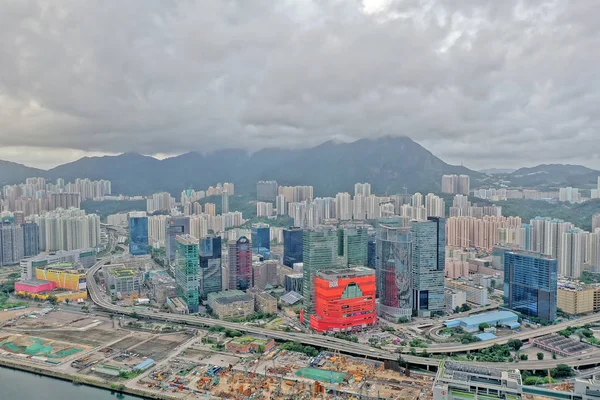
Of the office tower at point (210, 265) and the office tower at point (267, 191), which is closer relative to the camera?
the office tower at point (210, 265)

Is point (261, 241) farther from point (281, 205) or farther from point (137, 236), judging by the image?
point (281, 205)

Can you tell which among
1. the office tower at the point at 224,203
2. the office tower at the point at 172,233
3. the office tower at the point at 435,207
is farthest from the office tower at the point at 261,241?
the office tower at the point at 224,203

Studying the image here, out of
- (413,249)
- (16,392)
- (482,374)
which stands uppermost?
(413,249)

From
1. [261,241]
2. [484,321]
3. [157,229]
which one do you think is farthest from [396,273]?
[157,229]

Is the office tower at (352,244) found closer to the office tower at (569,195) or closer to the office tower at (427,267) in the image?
the office tower at (427,267)

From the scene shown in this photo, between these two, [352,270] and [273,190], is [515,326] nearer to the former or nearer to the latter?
[352,270]

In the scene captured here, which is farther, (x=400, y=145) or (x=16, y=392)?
(x=400, y=145)

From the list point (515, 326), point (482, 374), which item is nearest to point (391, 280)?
point (515, 326)
